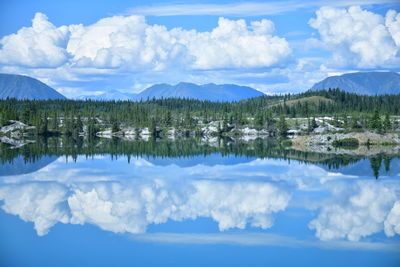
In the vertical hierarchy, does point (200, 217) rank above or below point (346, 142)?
below

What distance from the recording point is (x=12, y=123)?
147 metres

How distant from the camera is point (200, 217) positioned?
93.4 ft

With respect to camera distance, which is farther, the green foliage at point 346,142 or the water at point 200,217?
the green foliage at point 346,142

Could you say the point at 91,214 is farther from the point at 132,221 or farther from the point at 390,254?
the point at 390,254

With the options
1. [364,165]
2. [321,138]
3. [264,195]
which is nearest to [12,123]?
[321,138]

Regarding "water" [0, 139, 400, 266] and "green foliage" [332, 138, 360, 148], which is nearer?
"water" [0, 139, 400, 266]

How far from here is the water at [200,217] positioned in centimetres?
2180

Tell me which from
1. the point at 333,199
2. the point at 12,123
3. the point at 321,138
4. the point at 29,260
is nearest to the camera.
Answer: the point at 29,260

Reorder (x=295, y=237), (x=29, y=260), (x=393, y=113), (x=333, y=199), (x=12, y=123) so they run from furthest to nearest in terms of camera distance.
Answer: (x=393, y=113) → (x=12, y=123) → (x=333, y=199) → (x=295, y=237) → (x=29, y=260)

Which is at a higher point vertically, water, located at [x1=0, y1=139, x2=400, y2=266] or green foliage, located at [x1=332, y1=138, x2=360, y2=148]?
green foliage, located at [x1=332, y1=138, x2=360, y2=148]

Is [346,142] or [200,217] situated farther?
[346,142]

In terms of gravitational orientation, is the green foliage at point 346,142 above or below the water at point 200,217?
above

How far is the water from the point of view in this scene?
71.5 ft

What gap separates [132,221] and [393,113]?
165868 mm
